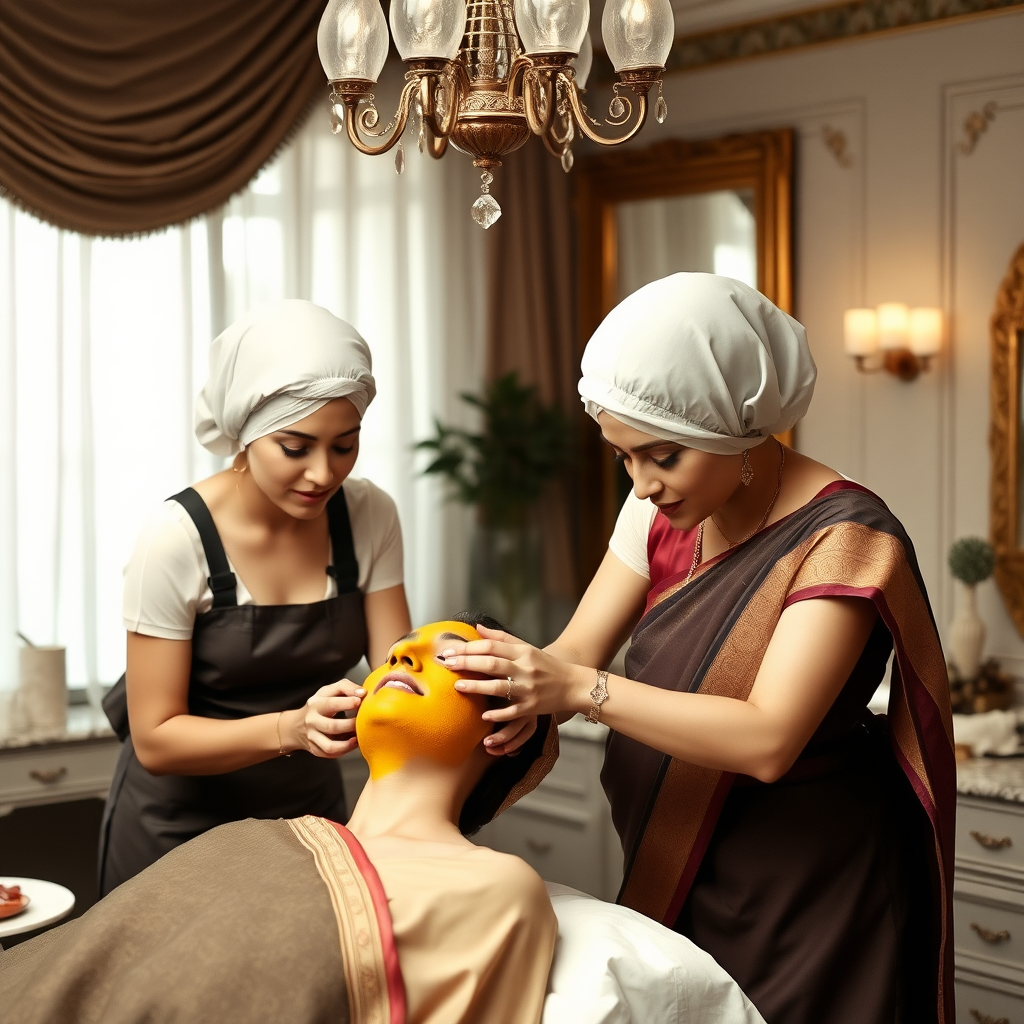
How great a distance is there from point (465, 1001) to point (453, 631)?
0.53 m

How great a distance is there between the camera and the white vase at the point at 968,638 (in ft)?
10.9

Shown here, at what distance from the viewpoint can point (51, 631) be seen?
345 cm

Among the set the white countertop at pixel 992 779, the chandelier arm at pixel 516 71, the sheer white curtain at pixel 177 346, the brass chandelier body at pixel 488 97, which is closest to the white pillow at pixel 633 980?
the brass chandelier body at pixel 488 97

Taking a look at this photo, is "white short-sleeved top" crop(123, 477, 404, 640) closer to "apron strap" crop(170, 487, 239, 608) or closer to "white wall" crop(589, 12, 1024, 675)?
"apron strap" crop(170, 487, 239, 608)

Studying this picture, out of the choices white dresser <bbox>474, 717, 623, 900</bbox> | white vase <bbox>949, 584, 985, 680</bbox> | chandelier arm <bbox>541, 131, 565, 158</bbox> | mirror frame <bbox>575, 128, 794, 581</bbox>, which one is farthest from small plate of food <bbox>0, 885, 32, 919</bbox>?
mirror frame <bbox>575, 128, 794, 581</bbox>

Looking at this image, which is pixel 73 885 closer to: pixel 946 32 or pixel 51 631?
pixel 51 631

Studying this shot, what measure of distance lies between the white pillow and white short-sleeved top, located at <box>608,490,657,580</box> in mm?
563

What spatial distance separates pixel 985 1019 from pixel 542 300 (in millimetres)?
2556

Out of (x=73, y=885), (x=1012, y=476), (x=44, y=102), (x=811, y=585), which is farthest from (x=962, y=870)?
(x=44, y=102)

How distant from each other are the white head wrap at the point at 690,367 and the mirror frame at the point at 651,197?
2.33 meters

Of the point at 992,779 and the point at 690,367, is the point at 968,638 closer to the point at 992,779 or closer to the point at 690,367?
the point at 992,779

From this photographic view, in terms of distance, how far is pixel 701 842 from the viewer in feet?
5.65

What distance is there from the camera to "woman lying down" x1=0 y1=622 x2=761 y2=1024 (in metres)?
1.35

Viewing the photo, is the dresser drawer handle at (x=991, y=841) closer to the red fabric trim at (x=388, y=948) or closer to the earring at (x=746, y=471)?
the earring at (x=746, y=471)
